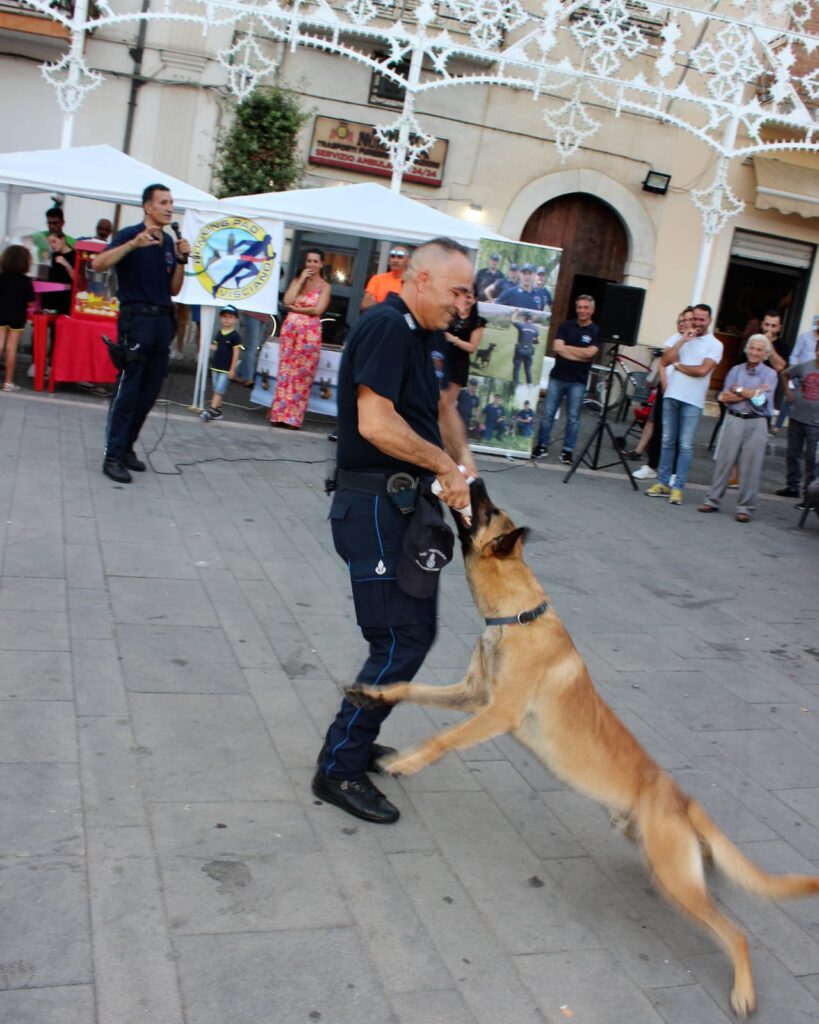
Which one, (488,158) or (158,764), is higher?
(488,158)

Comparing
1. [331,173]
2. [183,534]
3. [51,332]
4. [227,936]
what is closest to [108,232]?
[51,332]

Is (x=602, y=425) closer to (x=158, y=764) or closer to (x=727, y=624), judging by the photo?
(x=727, y=624)

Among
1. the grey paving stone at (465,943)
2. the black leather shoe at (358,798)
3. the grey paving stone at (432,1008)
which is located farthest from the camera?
the black leather shoe at (358,798)

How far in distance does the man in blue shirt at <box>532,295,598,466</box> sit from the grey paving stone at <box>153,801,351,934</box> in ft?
27.1

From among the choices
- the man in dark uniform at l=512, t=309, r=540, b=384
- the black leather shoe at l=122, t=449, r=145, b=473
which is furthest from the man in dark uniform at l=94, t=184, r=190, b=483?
the man in dark uniform at l=512, t=309, r=540, b=384

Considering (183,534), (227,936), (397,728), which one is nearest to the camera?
(227,936)

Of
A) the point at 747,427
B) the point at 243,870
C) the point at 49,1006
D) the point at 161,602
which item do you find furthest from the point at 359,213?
the point at 49,1006

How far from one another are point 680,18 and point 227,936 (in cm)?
1751

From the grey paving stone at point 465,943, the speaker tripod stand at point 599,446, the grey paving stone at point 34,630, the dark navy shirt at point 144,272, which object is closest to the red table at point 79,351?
the dark navy shirt at point 144,272

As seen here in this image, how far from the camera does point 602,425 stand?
10930mm

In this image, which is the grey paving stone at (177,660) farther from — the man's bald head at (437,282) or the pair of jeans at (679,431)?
the pair of jeans at (679,431)

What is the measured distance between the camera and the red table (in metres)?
10.2

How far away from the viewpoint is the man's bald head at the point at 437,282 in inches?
132

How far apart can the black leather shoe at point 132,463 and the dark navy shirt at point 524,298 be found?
15.6 ft
